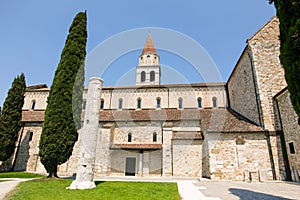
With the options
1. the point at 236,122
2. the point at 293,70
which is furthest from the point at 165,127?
the point at 293,70

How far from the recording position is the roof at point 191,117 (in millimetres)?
16797

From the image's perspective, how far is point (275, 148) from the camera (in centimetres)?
1508

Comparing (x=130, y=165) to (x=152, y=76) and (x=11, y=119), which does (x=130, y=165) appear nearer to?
(x=11, y=119)

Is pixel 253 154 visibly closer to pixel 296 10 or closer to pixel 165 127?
pixel 165 127

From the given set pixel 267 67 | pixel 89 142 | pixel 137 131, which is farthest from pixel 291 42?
pixel 137 131

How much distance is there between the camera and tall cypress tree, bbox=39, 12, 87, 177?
46.1 ft

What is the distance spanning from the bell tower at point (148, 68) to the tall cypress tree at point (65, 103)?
2049cm

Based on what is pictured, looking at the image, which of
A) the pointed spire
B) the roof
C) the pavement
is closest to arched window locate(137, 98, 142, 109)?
the roof

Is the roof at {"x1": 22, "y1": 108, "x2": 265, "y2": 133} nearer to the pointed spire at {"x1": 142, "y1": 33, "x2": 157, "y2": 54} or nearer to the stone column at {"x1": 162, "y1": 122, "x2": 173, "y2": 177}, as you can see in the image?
the stone column at {"x1": 162, "y1": 122, "x2": 173, "y2": 177}

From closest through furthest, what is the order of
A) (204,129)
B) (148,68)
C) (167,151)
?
(204,129)
(167,151)
(148,68)

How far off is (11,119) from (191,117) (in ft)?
67.7

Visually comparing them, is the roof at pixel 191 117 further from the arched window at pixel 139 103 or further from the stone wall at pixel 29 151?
the arched window at pixel 139 103

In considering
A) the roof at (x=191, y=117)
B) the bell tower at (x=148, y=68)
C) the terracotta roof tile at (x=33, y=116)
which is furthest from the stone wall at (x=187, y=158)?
the bell tower at (x=148, y=68)

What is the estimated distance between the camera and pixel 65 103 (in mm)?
14984
